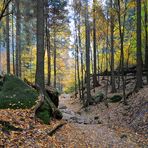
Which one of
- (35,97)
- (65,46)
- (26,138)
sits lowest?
(26,138)

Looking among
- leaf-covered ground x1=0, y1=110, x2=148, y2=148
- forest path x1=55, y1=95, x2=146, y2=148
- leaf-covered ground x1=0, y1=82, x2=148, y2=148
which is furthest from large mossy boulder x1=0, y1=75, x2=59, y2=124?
forest path x1=55, y1=95, x2=146, y2=148

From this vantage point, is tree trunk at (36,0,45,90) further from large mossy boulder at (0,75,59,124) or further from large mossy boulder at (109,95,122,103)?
large mossy boulder at (109,95,122,103)

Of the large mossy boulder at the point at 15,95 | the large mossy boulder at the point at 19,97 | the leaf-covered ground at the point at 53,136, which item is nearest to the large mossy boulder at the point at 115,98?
the leaf-covered ground at the point at 53,136

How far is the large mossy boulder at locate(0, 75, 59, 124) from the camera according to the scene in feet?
40.7

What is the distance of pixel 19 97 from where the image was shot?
42.5 ft

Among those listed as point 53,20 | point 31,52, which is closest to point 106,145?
point 53,20

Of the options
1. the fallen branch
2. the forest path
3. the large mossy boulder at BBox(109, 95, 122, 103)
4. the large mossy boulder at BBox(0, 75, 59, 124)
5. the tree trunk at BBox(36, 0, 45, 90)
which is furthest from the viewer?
the large mossy boulder at BBox(109, 95, 122, 103)

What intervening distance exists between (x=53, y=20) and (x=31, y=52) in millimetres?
22308

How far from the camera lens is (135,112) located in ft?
55.6

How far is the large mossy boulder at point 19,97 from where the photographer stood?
12398 mm

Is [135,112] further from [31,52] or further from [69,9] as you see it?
[31,52]

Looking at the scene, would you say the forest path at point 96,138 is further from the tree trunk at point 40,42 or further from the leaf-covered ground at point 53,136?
the tree trunk at point 40,42

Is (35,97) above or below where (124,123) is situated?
above

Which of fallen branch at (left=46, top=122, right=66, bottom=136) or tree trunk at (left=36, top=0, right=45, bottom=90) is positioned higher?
tree trunk at (left=36, top=0, right=45, bottom=90)
